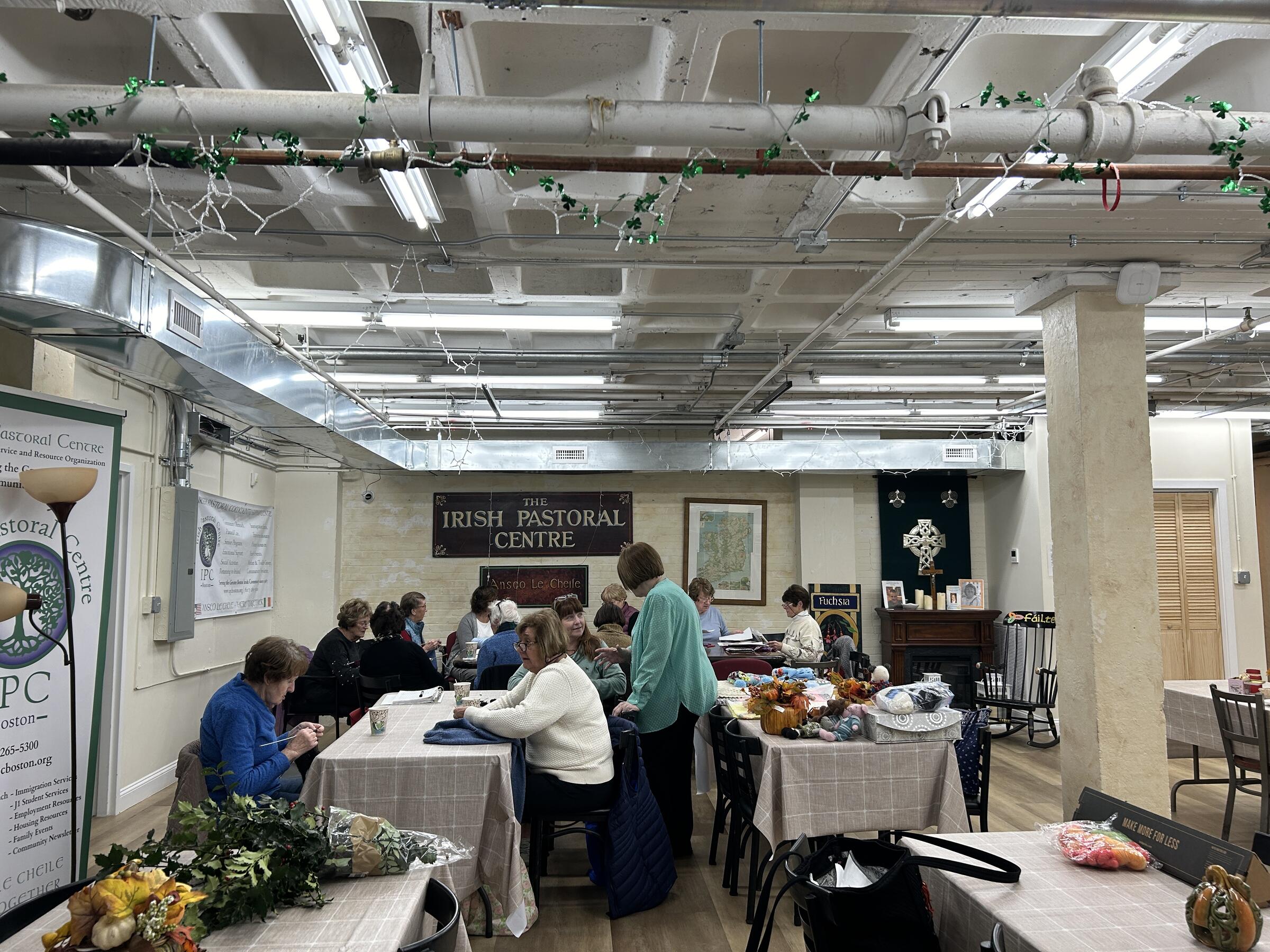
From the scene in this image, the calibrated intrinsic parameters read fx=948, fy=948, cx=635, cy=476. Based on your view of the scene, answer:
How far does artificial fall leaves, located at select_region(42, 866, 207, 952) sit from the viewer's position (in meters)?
1.74

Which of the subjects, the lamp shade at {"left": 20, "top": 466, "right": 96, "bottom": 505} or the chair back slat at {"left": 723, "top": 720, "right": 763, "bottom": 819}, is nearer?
the lamp shade at {"left": 20, "top": 466, "right": 96, "bottom": 505}

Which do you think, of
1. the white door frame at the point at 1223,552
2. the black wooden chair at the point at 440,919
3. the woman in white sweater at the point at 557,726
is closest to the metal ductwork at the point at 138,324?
the woman in white sweater at the point at 557,726

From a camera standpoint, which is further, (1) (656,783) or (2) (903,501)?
(2) (903,501)

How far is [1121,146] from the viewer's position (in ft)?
9.75

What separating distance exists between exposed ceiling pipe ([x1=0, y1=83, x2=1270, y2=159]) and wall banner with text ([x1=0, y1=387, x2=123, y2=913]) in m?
1.81

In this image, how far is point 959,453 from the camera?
10367 millimetres

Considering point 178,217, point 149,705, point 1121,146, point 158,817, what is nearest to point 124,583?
point 149,705

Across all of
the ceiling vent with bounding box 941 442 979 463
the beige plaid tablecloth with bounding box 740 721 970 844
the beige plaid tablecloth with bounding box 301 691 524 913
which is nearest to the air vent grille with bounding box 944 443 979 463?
the ceiling vent with bounding box 941 442 979 463

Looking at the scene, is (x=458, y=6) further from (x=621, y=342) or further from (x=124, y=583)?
(x=124, y=583)

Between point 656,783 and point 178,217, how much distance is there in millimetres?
3697

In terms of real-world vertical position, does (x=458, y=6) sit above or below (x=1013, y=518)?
above

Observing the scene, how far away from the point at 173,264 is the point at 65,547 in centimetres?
136


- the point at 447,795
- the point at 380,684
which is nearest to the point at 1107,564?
the point at 447,795

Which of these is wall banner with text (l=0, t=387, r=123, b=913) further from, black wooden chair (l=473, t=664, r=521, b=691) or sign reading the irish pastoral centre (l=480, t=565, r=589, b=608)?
sign reading the irish pastoral centre (l=480, t=565, r=589, b=608)
